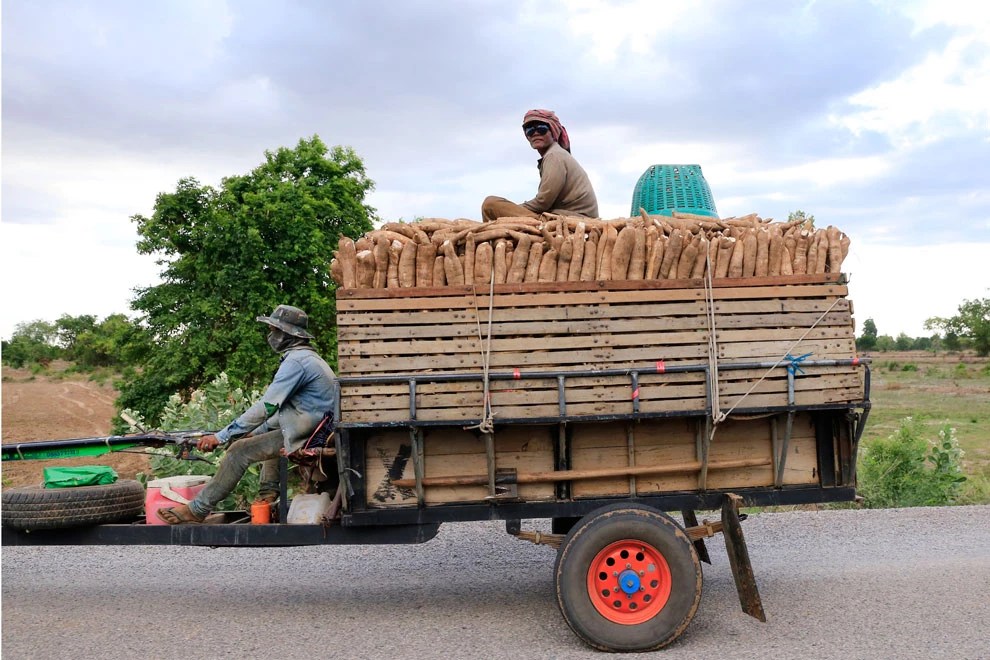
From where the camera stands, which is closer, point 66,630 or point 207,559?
point 66,630

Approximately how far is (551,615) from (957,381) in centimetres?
4479

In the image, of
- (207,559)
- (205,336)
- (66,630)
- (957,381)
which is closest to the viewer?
(66,630)

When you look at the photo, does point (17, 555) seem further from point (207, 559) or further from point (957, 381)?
point (957, 381)

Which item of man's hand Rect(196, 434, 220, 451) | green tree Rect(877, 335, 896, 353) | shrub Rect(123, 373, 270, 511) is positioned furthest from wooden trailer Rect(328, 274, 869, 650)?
green tree Rect(877, 335, 896, 353)

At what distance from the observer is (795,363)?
16.8ft

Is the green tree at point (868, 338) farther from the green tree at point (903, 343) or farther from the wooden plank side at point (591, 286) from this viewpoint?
the wooden plank side at point (591, 286)

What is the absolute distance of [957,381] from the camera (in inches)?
1720

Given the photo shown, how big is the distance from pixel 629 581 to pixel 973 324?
188ft

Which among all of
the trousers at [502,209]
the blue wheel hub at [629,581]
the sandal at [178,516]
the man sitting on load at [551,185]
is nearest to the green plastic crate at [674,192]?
the man sitting on load at [551,185]

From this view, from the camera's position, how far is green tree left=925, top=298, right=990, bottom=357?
5312 cm

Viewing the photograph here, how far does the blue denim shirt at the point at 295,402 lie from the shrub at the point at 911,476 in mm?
6676

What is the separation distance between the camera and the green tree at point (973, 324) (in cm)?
5312

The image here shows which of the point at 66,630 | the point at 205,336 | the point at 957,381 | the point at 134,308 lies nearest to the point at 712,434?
the point at 66,630

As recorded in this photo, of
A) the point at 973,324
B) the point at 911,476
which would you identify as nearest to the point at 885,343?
the point at 973,324
